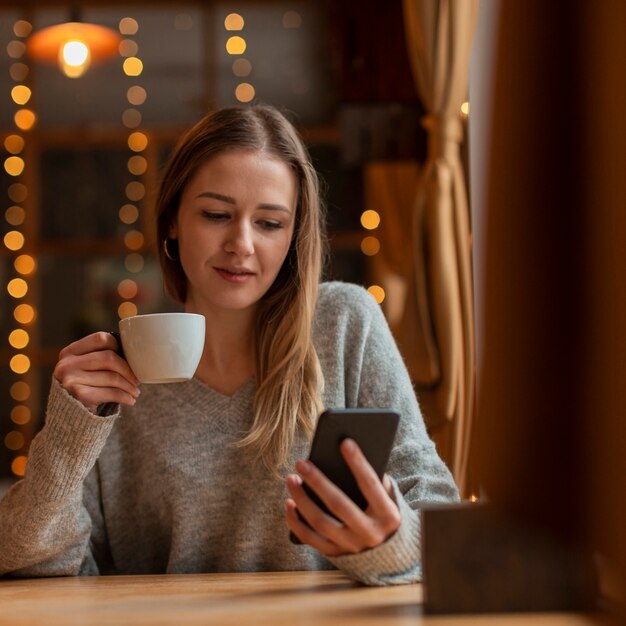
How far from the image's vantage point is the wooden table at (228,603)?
0.68 m

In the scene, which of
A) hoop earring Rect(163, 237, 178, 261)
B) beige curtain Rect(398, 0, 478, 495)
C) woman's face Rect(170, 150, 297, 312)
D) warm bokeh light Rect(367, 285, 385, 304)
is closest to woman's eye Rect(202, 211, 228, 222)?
woman's face Rect(170, 150, 297, 312)

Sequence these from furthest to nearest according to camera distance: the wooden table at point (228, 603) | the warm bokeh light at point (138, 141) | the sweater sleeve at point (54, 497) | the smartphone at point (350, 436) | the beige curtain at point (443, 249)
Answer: the warm bokeh light at point (138, 141) → the beige curtain at point (443, 249) → the sweater sleeve at point (54, 497) → the smartphone at point (350, 436) → the wooden table at point (228, 603)

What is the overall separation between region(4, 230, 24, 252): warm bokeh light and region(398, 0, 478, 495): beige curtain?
9.54 ft

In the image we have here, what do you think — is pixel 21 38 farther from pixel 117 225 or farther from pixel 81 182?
pixel 117 225

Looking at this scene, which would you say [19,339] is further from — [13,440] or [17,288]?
[13,440]

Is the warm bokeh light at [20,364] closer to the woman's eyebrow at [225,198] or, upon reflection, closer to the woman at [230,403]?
the woman at [230,403]

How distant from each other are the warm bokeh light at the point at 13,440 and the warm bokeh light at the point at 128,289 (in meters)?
0.86

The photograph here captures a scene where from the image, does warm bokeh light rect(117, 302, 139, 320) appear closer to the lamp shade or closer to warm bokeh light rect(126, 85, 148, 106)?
Answer: warm bokeh light rect(126, 85, 148, 106)

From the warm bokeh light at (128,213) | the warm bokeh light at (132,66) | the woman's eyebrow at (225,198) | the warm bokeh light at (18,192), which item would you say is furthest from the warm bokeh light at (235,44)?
the woman's eyebrow at (225,198)

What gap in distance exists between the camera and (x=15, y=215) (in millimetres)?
4527

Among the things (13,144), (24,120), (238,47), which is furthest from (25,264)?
(238,47)

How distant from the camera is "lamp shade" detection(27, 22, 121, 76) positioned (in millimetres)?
4027

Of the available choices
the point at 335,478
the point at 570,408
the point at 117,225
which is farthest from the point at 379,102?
the point at 570,408

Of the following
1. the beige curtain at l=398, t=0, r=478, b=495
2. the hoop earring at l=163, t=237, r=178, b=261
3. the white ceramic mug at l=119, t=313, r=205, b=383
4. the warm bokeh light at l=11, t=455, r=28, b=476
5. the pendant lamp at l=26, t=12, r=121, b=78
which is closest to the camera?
the white ceramic mug at l=119, t=313, r=205, b=383
